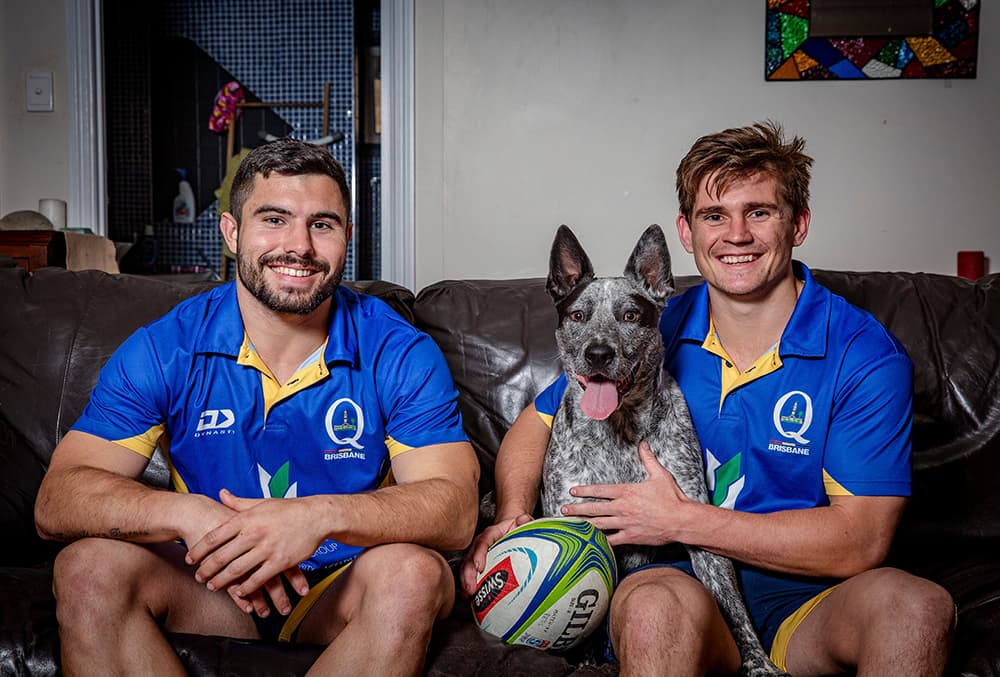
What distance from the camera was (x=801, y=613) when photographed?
5.65ft

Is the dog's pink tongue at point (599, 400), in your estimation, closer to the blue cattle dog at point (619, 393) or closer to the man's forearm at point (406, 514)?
the blue cattle dog at point (619, 393)

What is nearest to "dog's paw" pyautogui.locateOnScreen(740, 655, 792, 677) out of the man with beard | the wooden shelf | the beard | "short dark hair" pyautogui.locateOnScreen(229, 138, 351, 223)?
the man with beard

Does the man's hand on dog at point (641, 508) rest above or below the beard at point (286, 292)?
below

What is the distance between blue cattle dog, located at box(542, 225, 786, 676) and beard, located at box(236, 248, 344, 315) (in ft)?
1.92

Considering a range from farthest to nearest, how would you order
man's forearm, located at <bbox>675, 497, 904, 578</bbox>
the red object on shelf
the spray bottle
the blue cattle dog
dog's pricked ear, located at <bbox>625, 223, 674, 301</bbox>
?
the spray bottle < the red object on shelf < dog's pricked ear, located at <bbox>625, 223, 674, 301</bbox> < the blue cattle dog < man's forearm, located at <bbox>675, 497, 904, 578</bbox>

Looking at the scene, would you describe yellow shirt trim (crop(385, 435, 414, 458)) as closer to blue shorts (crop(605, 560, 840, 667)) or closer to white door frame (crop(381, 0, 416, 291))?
blue shorts (crop(605, 560, 840, 667))

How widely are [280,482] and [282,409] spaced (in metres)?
0.17

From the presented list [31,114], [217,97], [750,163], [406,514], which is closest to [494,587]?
[406,514]

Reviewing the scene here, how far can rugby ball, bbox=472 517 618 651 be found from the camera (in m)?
1.62

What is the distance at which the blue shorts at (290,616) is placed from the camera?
5.74ft

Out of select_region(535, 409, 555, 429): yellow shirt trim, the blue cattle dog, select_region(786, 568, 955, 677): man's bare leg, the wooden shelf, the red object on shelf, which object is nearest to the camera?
select_region(786, 568, 955, 677): man's bare leg

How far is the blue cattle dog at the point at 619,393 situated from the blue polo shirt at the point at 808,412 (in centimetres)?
8

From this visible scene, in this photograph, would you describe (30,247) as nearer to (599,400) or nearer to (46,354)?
(46,354)

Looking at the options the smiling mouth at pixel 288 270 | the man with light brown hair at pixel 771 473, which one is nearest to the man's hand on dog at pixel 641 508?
the man with light brown hair at pixel 771 473
